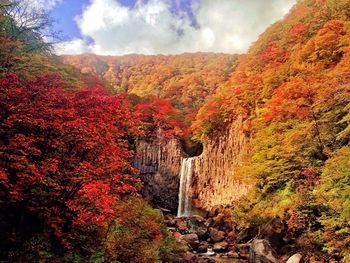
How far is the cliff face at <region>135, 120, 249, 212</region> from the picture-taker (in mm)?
32594

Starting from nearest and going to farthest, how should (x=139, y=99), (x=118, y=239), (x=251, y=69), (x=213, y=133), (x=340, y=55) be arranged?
1. (x=118, y=239)
2. (x=340, y=55)
3. (x=251, y=69)
4. (x=213, y=133)
5. (x=139, y=99)

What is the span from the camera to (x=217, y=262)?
742 inches

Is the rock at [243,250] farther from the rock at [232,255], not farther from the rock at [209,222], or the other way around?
the rock at [209,222]

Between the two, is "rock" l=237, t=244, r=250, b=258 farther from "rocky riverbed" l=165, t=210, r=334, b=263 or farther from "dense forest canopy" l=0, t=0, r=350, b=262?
"dense forest canopy" l=0, t=0, r=350, b=262

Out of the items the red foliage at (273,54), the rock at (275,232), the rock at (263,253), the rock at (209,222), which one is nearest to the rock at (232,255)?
the rock at (275,232)

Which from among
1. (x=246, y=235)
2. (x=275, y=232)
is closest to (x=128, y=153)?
(x=275, y=232)

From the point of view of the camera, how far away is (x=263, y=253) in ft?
53.3

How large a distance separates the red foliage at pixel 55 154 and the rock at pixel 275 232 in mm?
11014

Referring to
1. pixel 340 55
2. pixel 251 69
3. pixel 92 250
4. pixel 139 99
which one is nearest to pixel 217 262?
pixel 92 250

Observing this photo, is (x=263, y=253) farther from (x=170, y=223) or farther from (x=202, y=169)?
(x=202, y=169)

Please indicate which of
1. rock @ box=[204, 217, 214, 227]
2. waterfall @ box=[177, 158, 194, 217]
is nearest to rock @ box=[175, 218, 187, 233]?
rock @ box=[204, 217, 214, 227]

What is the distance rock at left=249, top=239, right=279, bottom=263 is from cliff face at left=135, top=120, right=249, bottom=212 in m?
12.7

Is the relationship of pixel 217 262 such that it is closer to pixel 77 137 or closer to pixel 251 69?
pixel 77 137

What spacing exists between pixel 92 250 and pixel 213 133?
2747cm
